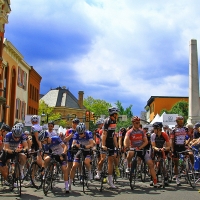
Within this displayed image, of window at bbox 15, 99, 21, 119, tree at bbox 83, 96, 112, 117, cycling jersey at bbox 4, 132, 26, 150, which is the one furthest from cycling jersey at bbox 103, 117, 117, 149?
tree at bbox 83, 96, 112, 117

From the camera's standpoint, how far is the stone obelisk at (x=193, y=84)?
28.8m

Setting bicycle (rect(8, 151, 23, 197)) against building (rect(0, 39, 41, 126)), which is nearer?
bicycle (rect(8, 151, 23, 197))

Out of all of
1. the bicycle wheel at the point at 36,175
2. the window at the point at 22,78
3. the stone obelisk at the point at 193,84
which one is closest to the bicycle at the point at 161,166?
the bicycle wheel at the point at 36,175

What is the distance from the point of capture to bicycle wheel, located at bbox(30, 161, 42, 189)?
11.2 metres

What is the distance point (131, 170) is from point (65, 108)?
4054 inches

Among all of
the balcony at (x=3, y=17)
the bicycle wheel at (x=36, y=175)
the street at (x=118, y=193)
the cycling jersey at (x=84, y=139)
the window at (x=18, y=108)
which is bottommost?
the street at (x=118, y=193)

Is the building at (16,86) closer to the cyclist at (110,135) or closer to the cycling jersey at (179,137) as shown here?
the cycling jersey at (179,137)

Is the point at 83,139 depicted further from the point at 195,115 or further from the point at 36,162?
the point at 195,115

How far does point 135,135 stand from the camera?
37.1ft

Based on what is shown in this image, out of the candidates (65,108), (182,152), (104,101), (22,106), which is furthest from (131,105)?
(182,152)

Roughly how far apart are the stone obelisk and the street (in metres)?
17.6

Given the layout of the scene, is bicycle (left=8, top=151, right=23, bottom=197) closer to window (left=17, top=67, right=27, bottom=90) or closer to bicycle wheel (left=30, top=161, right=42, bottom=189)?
bicycle wheel (left=30, top=161, right=42, bottom=189)

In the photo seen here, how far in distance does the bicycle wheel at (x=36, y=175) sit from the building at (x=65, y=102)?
325 feet

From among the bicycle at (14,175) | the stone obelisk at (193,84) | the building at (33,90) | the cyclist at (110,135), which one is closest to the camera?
the bicycle at (14,175)
